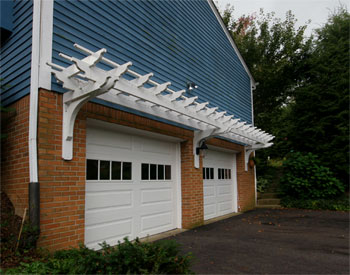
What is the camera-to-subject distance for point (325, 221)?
7.34 m

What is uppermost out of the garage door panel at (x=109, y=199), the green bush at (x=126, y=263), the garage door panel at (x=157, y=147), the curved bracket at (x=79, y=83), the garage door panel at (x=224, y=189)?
the curved bracket at (x=79, y=83)

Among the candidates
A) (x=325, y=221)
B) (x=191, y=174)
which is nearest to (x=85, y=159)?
(x=191, y=174)

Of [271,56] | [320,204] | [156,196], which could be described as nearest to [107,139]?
[156,196]

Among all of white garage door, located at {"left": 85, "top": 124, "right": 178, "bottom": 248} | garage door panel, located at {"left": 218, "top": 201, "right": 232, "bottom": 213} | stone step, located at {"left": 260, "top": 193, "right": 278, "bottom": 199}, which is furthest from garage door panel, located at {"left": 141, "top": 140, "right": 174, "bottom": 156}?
stone step, located at {"left": 260, "top": 193, "right": 278, "bottom": 199}

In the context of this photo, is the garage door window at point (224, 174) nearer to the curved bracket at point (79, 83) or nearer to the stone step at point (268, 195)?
the stone step at point (268, 195)

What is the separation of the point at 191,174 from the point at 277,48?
12968mm

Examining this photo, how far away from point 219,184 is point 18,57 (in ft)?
21.2

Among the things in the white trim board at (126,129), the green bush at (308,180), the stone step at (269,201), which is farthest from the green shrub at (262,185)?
the white trim board at (126,129)

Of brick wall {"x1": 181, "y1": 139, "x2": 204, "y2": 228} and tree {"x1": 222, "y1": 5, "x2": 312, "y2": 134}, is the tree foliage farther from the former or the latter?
brick wall {"x1": 181, "y1": 139, "x2": 204, "y2": 228}

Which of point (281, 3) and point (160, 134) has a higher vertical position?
point (281, 3)

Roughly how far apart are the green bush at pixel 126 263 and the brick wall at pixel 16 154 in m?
1.07

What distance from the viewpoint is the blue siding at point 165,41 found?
421 cm

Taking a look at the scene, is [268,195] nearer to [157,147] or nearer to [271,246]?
[271,246]

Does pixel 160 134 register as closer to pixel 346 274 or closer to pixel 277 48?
pixel 346 274
